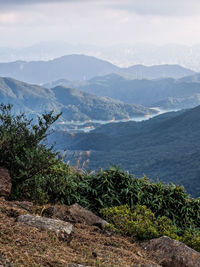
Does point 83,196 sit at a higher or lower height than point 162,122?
lower

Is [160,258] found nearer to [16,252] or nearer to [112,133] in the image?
[16,252]

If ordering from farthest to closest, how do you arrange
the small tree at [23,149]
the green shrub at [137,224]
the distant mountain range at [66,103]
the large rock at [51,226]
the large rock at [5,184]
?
the distant mountain range at [66,103] → the small tree at [23,149] → the large rock at [5,184] → the green shrub at [137,224] → the large rock at [51,226]

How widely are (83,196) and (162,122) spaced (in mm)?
82117

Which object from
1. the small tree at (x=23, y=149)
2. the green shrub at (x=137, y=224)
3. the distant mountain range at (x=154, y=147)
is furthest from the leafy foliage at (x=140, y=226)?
the distant mountain range at (x=154, y=147)

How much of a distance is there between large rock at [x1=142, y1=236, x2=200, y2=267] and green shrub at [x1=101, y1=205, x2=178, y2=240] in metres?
0.28

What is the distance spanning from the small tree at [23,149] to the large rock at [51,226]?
960mm

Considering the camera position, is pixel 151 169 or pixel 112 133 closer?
pixel 151 169

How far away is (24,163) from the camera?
361cm

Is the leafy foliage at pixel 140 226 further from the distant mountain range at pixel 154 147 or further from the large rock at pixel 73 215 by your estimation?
the distant mountain range at pixel 154 147

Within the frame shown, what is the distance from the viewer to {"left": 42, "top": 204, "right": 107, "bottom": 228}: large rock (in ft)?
10.9

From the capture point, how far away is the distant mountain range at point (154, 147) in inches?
2194

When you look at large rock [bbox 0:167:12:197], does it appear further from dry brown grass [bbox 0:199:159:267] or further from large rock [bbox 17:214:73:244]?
large rock [bbox 17:214:73:244]

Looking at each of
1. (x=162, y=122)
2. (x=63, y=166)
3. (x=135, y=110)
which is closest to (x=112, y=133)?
(x=162, y=122)

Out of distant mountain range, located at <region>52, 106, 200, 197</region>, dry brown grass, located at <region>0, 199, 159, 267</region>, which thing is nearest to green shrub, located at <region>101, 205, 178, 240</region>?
dry brown grass, located at <region>0, 199, 159, 267</region>
